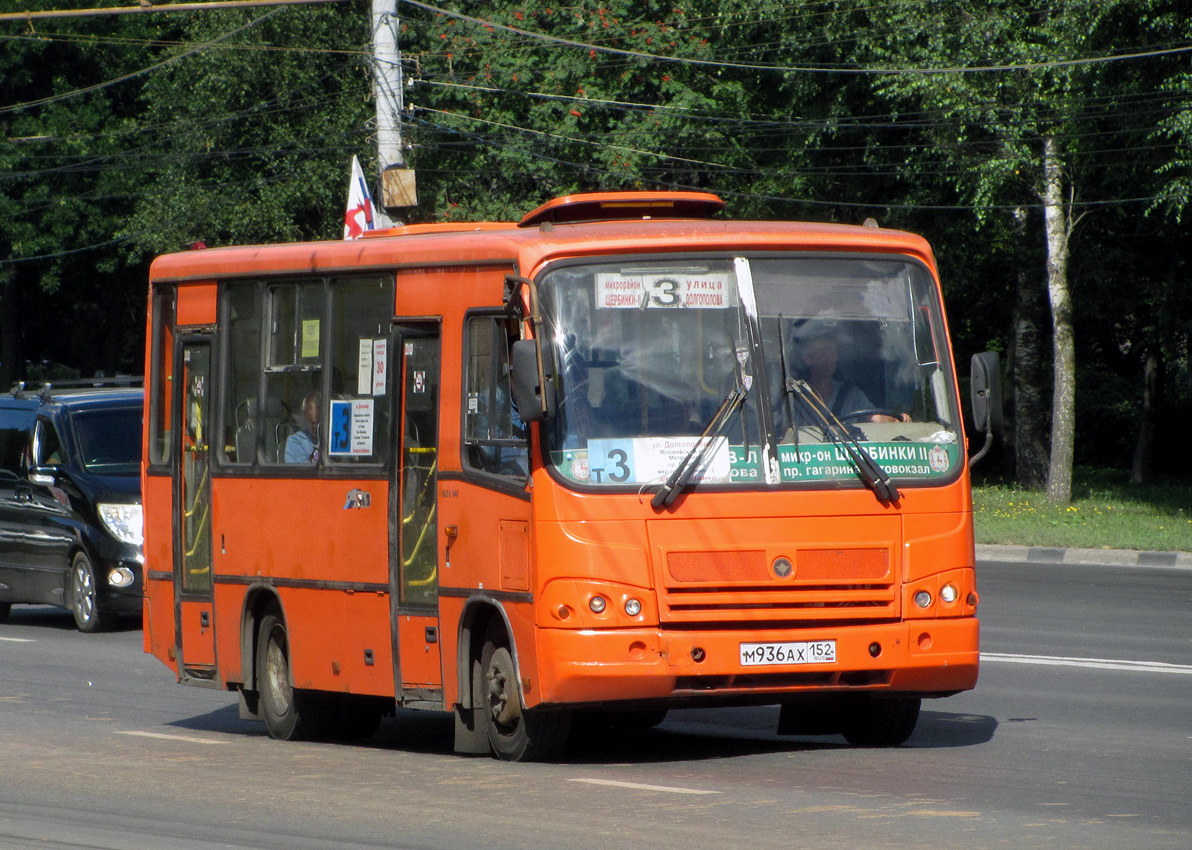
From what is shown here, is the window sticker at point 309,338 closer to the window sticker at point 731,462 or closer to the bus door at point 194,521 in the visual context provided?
the bus door at point 194,521

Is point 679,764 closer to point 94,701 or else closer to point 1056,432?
point 94,701

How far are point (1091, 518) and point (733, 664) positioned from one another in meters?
19.6

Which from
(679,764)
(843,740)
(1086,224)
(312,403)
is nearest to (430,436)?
(312,403)

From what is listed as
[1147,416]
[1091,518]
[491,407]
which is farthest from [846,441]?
[1147,416]

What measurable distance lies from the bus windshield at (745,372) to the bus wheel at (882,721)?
50.3 inches

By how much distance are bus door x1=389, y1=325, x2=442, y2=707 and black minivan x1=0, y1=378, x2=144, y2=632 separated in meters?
8.26

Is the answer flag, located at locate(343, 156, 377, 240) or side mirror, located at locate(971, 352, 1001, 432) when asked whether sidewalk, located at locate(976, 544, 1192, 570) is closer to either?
flag, located at locate(343, 156, 377, 240)

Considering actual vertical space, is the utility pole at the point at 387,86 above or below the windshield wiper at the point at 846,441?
above

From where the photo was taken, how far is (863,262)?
953cm

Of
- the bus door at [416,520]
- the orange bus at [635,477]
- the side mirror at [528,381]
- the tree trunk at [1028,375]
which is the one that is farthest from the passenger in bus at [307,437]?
the tree trunk at [1028,375]

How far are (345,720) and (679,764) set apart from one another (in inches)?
107

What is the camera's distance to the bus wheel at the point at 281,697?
439 inches

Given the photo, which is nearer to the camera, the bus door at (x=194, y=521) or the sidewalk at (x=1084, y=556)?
the bus door at (x=194, y=521)

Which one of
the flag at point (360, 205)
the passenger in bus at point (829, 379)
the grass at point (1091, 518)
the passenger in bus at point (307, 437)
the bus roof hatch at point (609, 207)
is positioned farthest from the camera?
the grass at point (1091, 518)
